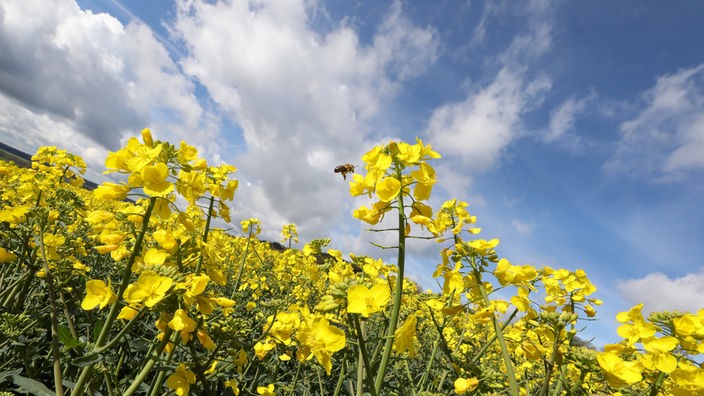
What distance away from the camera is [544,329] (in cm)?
205

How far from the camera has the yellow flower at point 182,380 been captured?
7.07 feet

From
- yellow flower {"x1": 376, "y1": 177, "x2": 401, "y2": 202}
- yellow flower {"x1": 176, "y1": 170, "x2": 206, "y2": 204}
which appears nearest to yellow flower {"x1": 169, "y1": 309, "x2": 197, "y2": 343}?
yellow flower {"x1": 176, "y1": 170, "x2": 206, "y2": 204}

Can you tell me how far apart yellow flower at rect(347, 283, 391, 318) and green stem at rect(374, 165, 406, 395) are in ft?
0.18

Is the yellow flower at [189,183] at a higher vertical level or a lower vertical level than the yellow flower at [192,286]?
higher

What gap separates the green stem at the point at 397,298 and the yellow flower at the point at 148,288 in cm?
110

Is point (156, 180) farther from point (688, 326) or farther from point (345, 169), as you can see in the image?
point (345, 169)

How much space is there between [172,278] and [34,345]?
300 cm

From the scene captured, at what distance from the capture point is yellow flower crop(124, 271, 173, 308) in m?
1.70

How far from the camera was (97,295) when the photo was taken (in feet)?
6.15

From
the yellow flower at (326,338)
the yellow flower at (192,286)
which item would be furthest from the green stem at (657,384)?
the yellow flower at (192,286)

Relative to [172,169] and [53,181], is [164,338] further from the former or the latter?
[53,181]

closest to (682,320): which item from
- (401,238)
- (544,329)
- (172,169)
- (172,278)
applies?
(544,329)

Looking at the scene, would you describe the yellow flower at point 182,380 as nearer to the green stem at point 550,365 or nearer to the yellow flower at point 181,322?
the yellow flower at point 181,322

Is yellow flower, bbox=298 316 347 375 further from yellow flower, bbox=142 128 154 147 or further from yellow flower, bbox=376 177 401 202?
yellow flower, bbox=142 128 154 147
